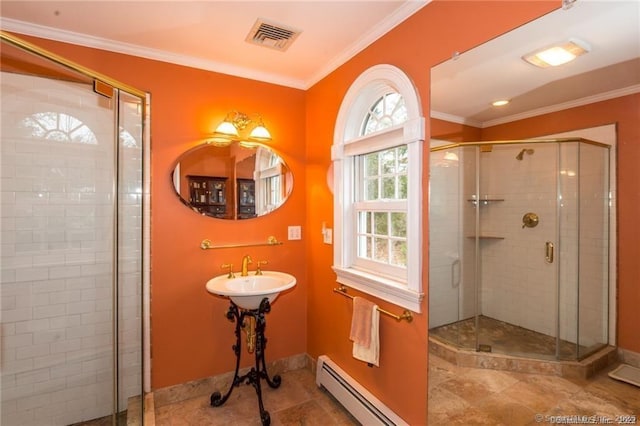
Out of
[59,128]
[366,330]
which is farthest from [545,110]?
[59,128]

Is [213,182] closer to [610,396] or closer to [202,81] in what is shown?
[202,81]

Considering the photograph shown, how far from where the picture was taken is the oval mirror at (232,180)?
2363 mm

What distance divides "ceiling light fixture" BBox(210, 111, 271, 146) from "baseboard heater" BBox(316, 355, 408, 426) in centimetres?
180

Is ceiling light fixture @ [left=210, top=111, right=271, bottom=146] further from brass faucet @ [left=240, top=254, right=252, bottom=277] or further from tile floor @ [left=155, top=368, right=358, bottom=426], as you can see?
tile floor @ [left=155, top=368, right=358, bottom=426]

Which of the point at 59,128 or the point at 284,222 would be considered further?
the point at 284,222

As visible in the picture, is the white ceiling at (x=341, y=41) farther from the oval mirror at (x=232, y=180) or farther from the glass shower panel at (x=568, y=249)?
the oval mirror at (x=232, y=180)

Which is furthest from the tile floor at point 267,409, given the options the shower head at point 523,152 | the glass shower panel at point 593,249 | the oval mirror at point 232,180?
the shower head at point 523,152

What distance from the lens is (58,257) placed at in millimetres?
2012

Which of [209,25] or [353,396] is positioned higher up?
[209,25]

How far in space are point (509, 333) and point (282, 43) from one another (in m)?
2.07

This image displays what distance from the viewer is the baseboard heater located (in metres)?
1.87

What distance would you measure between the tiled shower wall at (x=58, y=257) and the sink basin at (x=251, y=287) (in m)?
0.59

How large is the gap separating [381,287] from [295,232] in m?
1.07

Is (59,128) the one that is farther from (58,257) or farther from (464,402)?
(464,402)
